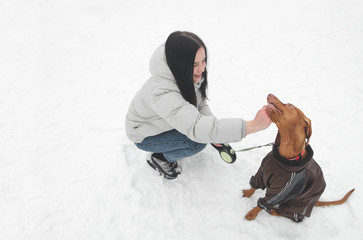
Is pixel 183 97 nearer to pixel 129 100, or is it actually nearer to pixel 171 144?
pixel 171 144

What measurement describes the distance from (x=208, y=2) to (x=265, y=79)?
12.5 feet

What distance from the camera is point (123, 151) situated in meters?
2.71

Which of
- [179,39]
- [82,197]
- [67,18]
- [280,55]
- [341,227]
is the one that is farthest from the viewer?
[67,18]

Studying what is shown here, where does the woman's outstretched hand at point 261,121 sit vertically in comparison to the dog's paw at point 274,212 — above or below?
above

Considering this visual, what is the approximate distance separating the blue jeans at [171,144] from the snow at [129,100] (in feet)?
1.30

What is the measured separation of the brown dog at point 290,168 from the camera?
4.27 ft

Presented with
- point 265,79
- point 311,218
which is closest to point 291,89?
point 265,79

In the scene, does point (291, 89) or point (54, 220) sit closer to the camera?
point (54, 220)

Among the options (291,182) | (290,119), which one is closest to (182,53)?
(290,119)

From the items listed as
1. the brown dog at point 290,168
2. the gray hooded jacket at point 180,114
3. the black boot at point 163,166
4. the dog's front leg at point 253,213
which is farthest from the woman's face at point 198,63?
the dog's front leg at point 253,213

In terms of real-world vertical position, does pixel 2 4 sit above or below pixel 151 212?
above

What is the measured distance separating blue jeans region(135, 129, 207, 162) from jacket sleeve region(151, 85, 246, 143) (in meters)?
0.50

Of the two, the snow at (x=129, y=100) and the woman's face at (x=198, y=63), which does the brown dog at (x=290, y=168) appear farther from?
the woman's face at (x=198, y=63)

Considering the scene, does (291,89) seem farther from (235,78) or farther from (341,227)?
(341,227)
